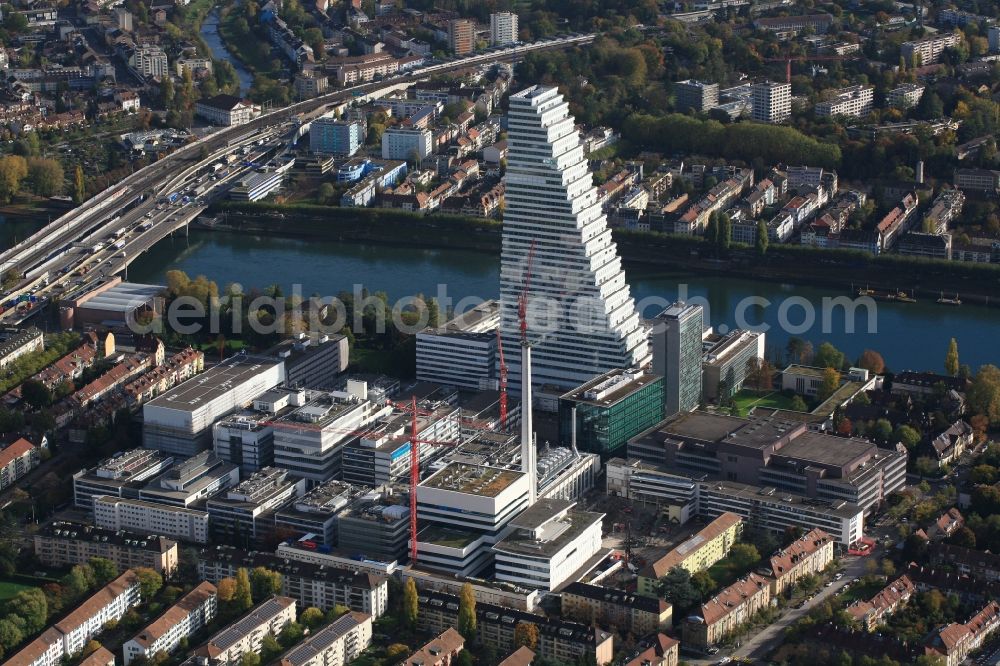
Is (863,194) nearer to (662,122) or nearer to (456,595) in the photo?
(662,122)

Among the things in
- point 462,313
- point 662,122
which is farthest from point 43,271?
point 662,122

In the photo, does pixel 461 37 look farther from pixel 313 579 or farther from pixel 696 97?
pixel 313 579

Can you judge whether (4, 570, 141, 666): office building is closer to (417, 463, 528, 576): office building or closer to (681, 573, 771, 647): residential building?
(417, 463, 528, 576): office building

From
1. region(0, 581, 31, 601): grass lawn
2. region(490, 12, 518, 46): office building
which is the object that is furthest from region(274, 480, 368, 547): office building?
region(490, 12, 518, 46): office building

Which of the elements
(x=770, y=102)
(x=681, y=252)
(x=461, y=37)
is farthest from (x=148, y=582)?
(x=461, y=37)

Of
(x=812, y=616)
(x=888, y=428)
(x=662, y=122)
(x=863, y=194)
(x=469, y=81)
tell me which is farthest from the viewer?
(x=469, y=81)

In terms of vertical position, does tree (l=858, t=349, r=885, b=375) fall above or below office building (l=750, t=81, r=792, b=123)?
below

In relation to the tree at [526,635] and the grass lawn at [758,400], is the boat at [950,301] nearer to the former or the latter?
the grass lawn at [758,400]
